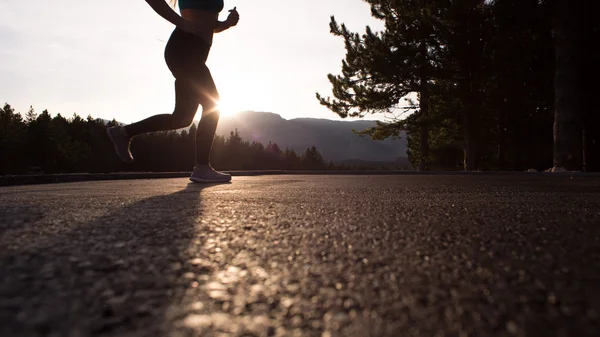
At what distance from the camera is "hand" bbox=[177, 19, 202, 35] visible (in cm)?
397

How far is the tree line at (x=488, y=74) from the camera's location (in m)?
9.75

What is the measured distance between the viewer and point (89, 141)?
153 feet

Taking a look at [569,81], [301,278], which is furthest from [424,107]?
[301,278]

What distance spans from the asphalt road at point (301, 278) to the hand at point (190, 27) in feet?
9.16

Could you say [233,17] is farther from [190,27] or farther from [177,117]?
[177,117]

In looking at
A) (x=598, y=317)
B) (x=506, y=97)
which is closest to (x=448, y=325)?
(x=598, y=317)

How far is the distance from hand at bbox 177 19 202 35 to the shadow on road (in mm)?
2975

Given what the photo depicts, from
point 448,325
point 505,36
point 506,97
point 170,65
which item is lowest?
point 448,325

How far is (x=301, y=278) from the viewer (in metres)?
0.83

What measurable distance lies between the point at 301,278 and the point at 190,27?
3714mm

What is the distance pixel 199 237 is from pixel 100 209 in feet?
3.68

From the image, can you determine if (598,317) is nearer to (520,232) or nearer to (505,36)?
(520,232)

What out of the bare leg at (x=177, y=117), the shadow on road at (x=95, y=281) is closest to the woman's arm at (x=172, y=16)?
the bare leg at (x=177, y=117)

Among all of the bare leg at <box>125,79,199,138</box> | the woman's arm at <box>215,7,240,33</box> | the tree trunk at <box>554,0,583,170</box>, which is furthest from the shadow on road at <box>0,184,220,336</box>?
the tree trunk at <box>554,0,583,170</box>
